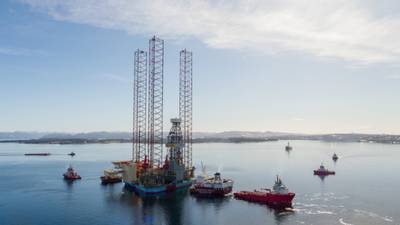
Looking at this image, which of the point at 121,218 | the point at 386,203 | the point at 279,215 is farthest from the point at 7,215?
the point at 386,203

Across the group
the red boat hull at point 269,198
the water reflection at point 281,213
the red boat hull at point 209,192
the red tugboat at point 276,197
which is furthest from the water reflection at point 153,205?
the water reflection at point 281,213

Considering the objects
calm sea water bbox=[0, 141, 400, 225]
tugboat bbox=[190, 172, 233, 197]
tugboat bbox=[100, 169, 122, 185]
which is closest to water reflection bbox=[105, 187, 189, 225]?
calm sea water bbox=[0, 141, 400, 225]

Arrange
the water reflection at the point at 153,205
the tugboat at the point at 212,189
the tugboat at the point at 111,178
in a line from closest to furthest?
the water reflection at the point at 153,205 → the tugboat at the point at 212,189 → the tugboat at the point at 111,178

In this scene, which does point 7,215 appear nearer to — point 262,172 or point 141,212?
point 141,212

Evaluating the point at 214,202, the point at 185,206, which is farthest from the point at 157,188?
the point at 214,202

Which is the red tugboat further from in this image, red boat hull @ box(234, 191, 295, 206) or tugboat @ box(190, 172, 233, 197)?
tugboat @ box(190, 172, 233, 197)

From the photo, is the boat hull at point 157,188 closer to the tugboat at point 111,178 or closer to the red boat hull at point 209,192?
the red boat hull at point 209,192
